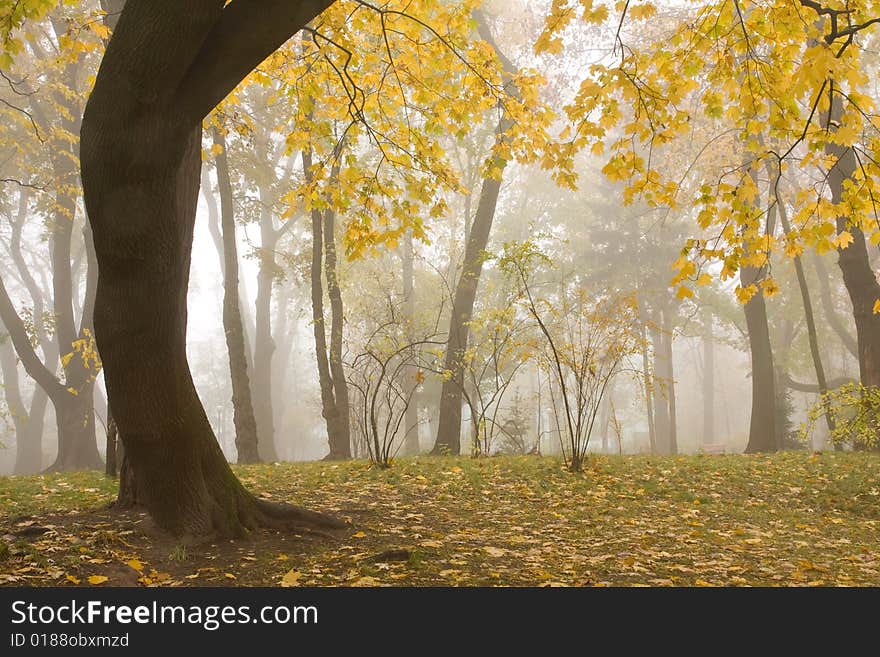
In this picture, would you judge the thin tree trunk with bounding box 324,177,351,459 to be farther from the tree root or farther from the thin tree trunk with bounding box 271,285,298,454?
the thin tree trunk with bounding box 271,285,298,454

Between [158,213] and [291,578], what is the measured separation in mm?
2302

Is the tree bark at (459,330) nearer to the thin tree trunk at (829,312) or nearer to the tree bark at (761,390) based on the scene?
the tree bark at (761,390)

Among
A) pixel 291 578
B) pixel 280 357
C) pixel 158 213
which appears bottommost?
pixel 291 578

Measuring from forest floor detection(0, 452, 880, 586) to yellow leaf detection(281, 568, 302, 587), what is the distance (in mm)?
12

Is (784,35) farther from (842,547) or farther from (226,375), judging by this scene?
(226,375)

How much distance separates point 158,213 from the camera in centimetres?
396

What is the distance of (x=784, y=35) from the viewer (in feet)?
17.3

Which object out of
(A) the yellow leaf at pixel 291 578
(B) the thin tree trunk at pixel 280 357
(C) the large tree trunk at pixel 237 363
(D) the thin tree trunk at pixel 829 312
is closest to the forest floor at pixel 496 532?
(A) the yellow leaf at pixel 291 578

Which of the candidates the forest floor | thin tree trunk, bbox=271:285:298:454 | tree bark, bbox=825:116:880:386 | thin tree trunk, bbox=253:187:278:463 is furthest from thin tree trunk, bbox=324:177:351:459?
thin tree trunk, bbox=271:285:298:454

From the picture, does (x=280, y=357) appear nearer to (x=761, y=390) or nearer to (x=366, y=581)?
(x=761, y=390)

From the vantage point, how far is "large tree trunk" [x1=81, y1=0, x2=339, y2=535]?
366cm

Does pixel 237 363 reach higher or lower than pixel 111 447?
higher

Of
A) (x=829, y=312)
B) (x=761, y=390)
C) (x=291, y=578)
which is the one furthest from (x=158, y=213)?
(x=829, y=312)

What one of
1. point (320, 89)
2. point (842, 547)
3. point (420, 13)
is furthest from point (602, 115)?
point (842, 547)
